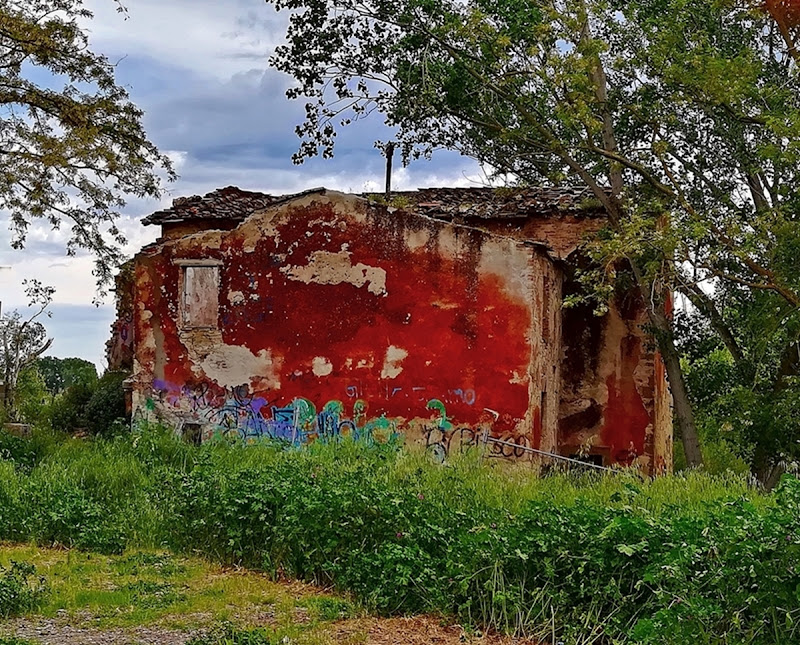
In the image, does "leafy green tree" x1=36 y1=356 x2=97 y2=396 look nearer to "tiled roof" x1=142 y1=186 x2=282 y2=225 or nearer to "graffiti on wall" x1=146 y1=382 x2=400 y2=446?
"tiled roof" x1=142 y1=186 x2=282 y2=225

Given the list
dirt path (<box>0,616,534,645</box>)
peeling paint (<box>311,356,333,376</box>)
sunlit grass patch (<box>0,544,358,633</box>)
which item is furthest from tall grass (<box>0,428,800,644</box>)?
peeling paint (<box>311,356,333,376</box>)

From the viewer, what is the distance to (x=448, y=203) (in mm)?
20078

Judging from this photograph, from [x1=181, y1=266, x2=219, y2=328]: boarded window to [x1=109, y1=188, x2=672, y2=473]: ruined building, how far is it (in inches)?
1.0

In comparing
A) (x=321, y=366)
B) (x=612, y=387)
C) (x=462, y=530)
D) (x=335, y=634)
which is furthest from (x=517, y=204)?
(x=335, y=634)

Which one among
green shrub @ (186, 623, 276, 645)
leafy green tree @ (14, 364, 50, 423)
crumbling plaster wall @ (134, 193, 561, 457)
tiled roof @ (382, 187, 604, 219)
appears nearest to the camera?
green shrub @ (186, 623, 276, 645)

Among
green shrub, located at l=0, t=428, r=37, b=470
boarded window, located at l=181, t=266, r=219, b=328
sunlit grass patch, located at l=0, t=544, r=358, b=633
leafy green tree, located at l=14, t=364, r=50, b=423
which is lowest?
sunlit grass patch, located at l=0, t=544, r=358, b=633

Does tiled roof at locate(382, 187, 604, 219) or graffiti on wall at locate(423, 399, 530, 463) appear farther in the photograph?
tiled roof at locate(382, 187, 604, 219)

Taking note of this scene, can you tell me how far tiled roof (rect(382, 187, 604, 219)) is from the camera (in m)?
18.0

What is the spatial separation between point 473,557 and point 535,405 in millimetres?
8348

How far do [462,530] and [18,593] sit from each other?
4.06m

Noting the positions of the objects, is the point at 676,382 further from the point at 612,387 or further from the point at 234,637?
the point at 234,637

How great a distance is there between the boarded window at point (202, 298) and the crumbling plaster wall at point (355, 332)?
0.47 feet

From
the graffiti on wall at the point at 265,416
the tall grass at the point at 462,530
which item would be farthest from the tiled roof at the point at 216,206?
the tall grass at the point at 462,530

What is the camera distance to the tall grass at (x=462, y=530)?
20.5 ft
